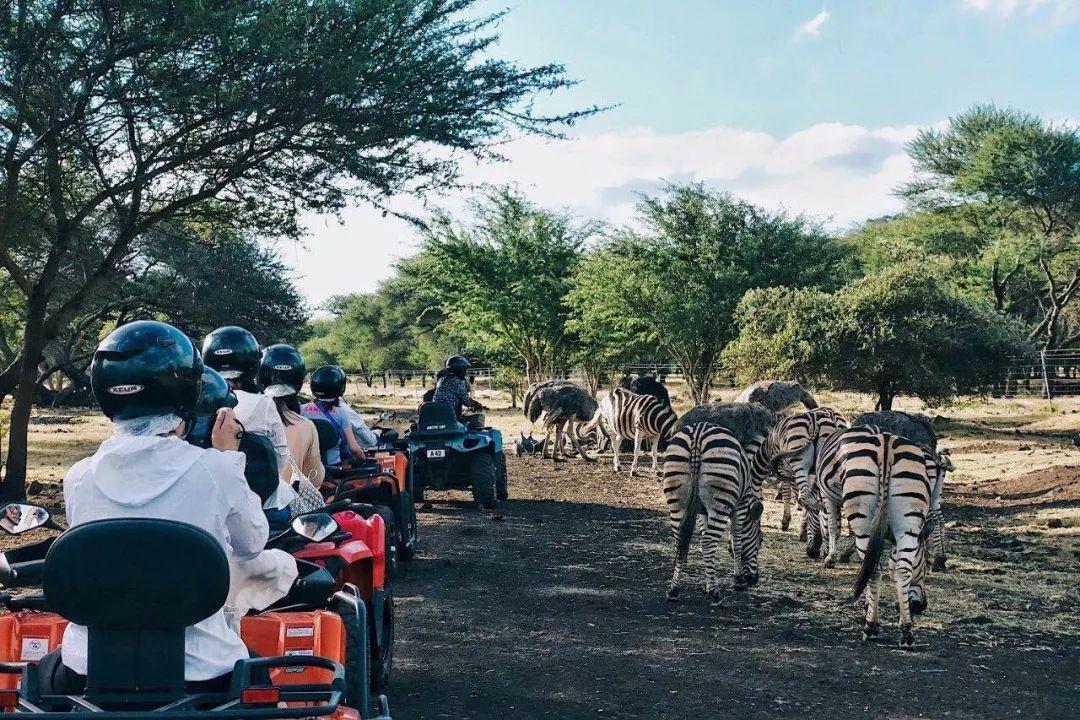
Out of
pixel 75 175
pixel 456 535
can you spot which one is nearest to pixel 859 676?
pixel 456 535

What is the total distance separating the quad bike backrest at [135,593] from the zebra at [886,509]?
227 inches

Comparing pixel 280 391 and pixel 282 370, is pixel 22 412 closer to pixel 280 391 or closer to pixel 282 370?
pixel 282 370

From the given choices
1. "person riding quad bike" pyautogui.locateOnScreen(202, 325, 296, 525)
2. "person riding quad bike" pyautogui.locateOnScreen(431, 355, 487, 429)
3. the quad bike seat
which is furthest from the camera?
"person riding quad bike" pyautogui.locateOnScreen(431, 355, 487, 429)

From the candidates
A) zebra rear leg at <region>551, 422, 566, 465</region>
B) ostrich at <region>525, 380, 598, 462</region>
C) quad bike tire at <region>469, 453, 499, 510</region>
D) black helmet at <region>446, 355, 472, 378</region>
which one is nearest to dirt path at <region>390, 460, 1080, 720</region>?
quad bike tire at <region>469, 453, 499, 510</region>

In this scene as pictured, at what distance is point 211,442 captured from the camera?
4332 millimetres

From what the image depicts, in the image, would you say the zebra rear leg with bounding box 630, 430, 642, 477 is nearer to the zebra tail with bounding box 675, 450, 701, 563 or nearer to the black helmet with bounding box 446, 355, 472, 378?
the black helmet with bounding box 446, 355, 472, 378

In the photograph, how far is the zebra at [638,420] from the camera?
19250 millimetres

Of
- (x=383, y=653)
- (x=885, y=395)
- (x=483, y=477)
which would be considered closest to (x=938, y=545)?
(x=483, y=477)

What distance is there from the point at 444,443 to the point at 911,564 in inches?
273

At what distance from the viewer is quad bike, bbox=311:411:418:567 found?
7.81 meters

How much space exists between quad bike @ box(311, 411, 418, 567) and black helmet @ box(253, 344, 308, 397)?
2.96 feet

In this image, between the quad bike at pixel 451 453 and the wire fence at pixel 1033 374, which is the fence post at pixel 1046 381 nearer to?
the wire fence at pixel 1033 374

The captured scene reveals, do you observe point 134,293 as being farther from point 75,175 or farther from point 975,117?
point 975,117

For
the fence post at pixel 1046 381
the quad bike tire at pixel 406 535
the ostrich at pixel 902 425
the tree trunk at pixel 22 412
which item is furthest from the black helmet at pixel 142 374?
the fence post at pixel 1046 381
